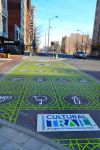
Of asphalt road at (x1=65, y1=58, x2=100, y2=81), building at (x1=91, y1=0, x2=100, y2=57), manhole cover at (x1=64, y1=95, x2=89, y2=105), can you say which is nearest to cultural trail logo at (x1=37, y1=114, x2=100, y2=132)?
manhole cover at (x1=64, y1=95, x2=89, y2=105)

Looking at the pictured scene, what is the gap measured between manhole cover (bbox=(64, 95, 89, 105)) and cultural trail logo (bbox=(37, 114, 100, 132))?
1.42 meters

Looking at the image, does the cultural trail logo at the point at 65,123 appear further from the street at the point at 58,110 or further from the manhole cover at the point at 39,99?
the manhole cover at the point at 39,99

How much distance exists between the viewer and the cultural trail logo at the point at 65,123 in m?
5.38

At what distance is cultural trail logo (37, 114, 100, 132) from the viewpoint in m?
5.38

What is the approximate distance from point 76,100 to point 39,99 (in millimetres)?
1600

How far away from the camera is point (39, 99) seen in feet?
26.8

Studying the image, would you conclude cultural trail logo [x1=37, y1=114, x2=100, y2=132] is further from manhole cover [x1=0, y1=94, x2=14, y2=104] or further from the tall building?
the tall building

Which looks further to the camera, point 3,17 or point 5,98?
point 3,17

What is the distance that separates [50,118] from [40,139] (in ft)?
5.03

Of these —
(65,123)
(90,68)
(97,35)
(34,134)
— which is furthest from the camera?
(97,35)

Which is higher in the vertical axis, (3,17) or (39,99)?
(3,17)

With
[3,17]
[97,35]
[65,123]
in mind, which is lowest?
[65,123]

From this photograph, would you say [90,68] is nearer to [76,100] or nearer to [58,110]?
[76,100]

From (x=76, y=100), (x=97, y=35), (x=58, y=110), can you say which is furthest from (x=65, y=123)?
(x=97, y=35)
